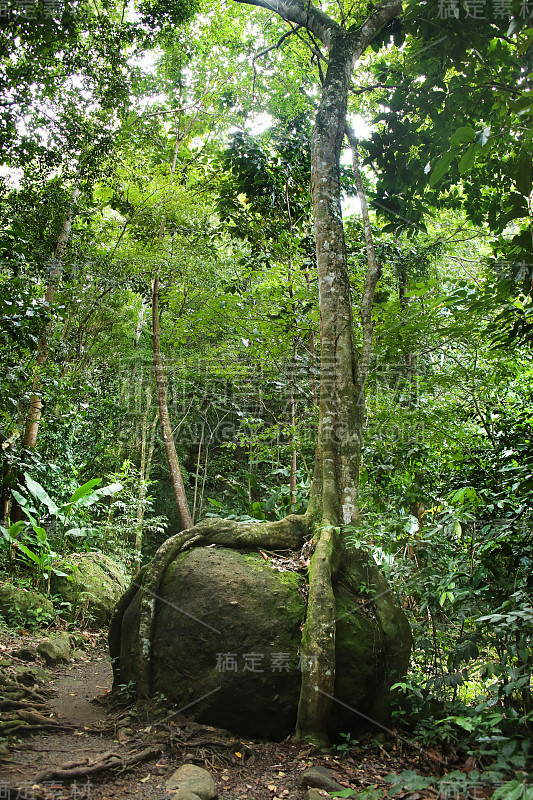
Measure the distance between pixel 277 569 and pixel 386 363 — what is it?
266 centimetres

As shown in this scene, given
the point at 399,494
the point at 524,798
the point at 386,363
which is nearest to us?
the point at 524,798

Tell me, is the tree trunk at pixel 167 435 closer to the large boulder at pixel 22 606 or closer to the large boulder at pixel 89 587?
the large boulder at pixel 89 587

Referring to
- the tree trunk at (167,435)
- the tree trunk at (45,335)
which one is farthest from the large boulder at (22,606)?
the tree trunk at (167,435)

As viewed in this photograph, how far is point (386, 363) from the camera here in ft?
17.7

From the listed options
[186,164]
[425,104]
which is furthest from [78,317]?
[425,104]

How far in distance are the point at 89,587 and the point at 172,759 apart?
4964mm

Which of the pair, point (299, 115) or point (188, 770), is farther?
point (299, 115)

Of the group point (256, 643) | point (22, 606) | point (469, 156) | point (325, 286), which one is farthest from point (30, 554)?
point (469, 156)

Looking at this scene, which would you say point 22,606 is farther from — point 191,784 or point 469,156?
point 469,156

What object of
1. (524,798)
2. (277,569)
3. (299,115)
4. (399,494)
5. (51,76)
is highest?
(299,115)

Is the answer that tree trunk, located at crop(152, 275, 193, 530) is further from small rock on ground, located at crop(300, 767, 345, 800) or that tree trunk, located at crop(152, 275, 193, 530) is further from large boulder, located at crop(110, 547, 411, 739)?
small rock on ground, located at crop(300, 767, 345, 800)

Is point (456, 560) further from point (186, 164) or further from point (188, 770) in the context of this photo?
point (186, 164)

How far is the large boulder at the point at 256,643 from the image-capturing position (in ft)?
11.3

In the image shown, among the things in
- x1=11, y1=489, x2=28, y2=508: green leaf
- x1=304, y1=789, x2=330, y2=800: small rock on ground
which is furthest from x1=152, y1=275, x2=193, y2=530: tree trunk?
x1=304, y1=789, x2=330, y2=800: small rock on ground
